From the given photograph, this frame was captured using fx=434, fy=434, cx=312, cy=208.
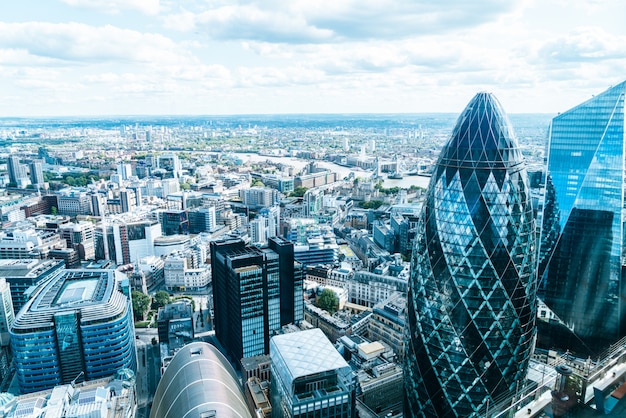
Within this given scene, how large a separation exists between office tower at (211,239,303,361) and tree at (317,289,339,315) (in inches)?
155

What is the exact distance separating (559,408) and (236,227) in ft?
187

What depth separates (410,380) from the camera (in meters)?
17.3

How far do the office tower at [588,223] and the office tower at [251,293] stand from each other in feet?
55.7

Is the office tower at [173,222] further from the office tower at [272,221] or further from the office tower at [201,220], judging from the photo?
the office tower at [272,221]

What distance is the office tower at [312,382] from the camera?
16.4 m

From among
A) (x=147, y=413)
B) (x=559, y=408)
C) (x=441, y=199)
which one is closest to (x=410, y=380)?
(x=441, y=199)

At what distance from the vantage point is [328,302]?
35094 millimetres

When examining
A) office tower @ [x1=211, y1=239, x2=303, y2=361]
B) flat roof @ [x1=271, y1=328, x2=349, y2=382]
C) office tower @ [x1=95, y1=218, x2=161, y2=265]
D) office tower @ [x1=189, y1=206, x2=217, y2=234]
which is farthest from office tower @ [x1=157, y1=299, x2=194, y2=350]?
office tower @ [x1=189, y1=206, x2=217, y2=234]

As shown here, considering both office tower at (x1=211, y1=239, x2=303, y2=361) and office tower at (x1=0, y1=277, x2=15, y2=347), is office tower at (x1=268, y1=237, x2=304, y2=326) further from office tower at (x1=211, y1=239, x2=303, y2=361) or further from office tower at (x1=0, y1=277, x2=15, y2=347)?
office tower at (x1=0, y1=277, x2=15, y2=347)

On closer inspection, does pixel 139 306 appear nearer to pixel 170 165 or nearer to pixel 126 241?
pixel 126 241

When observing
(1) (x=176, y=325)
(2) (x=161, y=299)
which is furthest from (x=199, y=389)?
(2) (x=161, y=299)

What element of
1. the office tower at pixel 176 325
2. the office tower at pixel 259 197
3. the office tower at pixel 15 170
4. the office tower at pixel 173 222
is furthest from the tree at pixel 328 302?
the office tower at pixel 15 170

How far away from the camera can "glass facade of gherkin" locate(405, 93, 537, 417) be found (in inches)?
576

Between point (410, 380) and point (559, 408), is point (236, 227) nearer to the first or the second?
point (410, 380)
